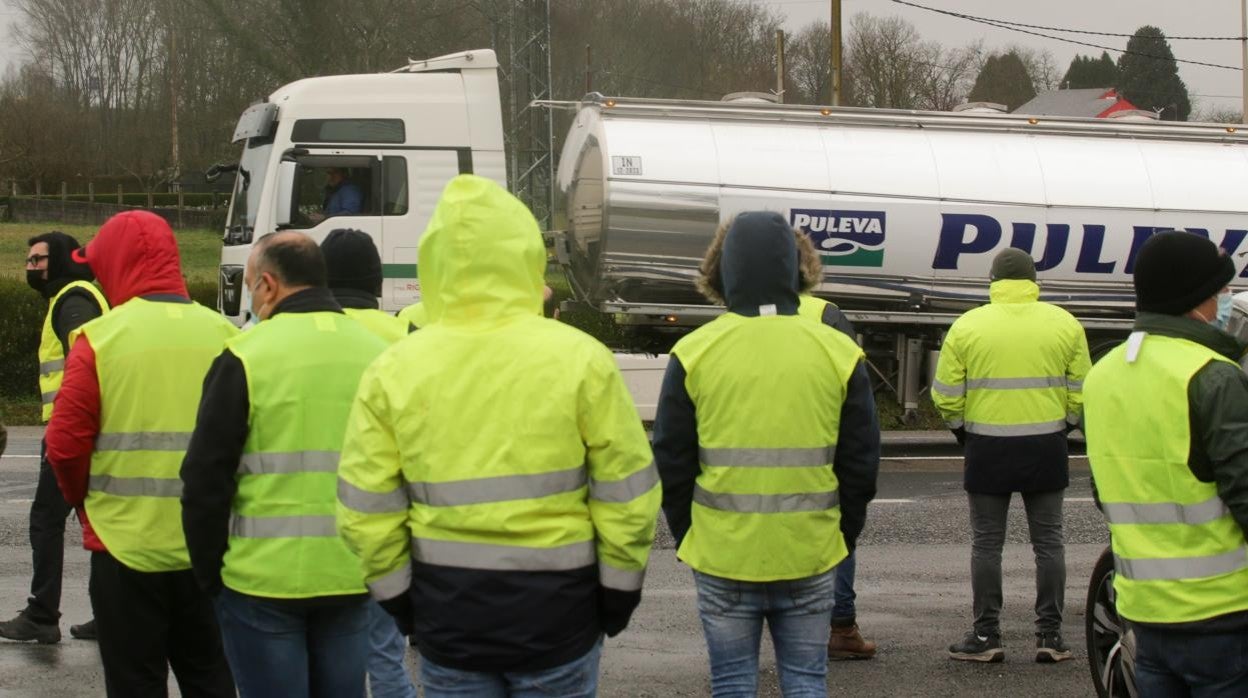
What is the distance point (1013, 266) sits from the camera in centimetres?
658

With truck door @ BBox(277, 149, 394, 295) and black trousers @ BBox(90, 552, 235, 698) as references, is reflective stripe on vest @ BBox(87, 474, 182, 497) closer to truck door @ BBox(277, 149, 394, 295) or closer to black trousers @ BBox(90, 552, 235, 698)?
black trousers @ BBox(90, 552, 235, 698)

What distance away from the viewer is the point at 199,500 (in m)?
3.89

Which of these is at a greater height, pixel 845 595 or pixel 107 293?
pixel 107 293

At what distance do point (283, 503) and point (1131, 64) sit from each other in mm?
91822

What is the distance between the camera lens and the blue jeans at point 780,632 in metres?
4.36

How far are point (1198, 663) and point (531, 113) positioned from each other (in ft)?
59.0

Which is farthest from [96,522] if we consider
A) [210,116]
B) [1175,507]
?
[210,116]

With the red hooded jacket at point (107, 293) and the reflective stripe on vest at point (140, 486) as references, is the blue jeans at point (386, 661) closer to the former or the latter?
the reflective stripe on vest at point (140, 486)

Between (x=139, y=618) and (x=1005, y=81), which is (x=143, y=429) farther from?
(x=1005, y=81)

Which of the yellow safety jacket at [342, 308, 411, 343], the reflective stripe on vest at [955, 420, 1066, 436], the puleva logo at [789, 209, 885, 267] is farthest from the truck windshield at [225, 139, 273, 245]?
the reflective stripe on vest at [955, 420, 1066, 436]

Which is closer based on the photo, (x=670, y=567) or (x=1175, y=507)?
(x=1175, y=507)

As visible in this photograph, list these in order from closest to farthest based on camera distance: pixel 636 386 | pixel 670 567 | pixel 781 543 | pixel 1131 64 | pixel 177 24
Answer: pixel 781 543 < pixel 670 567 < pixel 636 386 < pixel 177 24 < pixel 1131 64

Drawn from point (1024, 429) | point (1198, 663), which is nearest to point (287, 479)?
→ point (1198, 663)

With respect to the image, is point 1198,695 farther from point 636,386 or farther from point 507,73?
A: point 507,73
